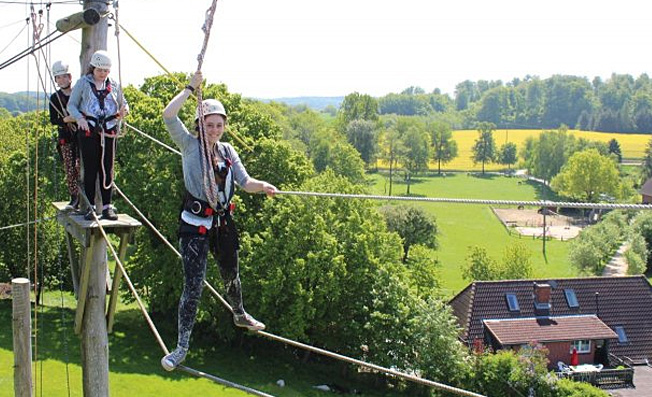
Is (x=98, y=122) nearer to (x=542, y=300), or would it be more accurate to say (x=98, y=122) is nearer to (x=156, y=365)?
(x=156, y=365)

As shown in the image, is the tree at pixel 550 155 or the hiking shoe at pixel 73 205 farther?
the tree at pixel 550 155

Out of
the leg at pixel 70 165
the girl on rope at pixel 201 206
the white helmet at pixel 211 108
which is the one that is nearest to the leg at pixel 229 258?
the girl on rope at pixel 201 206

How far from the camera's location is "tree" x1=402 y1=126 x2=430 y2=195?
85.1 meters

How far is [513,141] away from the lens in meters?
126

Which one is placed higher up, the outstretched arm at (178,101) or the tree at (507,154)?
the outstretched arm at (178,101)

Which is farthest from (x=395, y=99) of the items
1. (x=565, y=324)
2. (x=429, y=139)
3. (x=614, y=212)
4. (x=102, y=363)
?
(x=102, y=363)

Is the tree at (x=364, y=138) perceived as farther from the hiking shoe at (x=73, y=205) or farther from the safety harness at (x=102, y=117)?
the safety harness at (x=102, y=117)

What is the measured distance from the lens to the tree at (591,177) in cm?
6619

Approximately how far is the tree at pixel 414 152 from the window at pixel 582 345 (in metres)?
55.9

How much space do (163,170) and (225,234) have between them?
18666mm

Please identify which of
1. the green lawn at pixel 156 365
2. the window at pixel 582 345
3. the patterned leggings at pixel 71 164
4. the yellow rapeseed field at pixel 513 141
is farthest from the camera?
the yellow rapeseed field at pixel 513 141

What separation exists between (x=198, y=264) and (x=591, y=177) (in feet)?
215

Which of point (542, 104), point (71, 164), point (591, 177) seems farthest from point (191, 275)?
point (542, 104)

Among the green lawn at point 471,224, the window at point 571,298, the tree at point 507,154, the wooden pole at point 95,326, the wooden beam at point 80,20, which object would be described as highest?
the wooden beam at point 80,20
